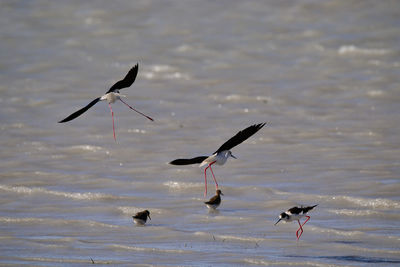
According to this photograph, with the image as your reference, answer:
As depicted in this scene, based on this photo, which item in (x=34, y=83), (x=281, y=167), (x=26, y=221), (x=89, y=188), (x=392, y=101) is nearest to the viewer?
(x=26, y=221)

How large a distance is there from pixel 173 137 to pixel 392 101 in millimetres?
4281

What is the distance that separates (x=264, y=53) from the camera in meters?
18.8

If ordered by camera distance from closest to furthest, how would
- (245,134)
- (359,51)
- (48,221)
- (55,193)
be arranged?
(245,134)
(48,221)
(55,193)
(359,51)

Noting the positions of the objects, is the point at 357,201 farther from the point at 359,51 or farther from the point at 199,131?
the point at 359,51

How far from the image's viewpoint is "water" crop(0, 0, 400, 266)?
29.3 feet

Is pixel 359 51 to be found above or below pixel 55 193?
above

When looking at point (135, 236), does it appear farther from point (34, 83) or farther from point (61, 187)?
→ point (34, 83)

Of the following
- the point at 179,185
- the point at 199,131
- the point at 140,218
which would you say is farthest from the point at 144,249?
the point at 199,131

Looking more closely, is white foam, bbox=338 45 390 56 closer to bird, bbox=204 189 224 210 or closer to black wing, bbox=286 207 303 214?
bird, bbox=204 189 224 210

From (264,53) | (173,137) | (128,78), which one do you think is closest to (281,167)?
(173,137)

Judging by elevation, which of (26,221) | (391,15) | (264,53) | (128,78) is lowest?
(26,221)

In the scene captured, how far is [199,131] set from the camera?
14445 mm

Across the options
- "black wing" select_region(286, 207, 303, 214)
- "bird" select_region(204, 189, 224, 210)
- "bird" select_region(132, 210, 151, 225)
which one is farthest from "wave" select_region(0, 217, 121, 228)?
"black wing" select_region(286, 207, 303, 214)

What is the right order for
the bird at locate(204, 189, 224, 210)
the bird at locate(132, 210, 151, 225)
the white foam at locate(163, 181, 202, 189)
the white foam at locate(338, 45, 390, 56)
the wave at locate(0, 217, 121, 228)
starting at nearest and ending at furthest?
the bird at locate(132, 210, 151, 225) → the wave at locate(0, 217, 121, 228) → the bird at locate(204, 189, 224, 210) → the white foam at locate(163, 181, 202, 189) → the white foam at locate(338, 45, 390, 56)
